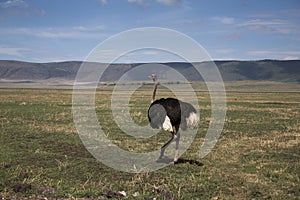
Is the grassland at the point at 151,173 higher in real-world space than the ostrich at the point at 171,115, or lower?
lower

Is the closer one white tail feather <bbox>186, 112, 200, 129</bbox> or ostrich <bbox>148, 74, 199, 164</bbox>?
ostrich <bbox>148, 74, 199, 164</bbox>

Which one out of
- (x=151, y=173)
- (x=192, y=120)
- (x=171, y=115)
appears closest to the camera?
(x=151, y=173)

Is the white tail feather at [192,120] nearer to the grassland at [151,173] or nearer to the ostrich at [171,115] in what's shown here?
the ostrich at [171,115]

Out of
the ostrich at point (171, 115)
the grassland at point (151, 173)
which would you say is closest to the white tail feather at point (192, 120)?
the ostrich at point (171, 115)

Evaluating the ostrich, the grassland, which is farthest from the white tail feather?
the grassland

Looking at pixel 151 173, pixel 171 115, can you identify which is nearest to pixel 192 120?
pixel 171 115

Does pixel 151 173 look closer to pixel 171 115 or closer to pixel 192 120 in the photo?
pixel 171 115

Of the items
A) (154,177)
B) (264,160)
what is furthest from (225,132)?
(154,177)

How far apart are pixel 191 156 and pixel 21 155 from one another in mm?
6159

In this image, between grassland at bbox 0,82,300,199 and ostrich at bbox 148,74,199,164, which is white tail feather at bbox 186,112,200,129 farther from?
grassland at bbox 0,82,300,199

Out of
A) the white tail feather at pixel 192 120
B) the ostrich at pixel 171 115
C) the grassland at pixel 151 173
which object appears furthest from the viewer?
the white tail feather at pixel 192 120

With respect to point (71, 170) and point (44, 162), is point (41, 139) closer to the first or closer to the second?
point (44, 162)

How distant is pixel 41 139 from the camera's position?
17297 mm

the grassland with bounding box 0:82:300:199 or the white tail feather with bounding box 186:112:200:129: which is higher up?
the white tail feather with bounding box 186:112:200:129
